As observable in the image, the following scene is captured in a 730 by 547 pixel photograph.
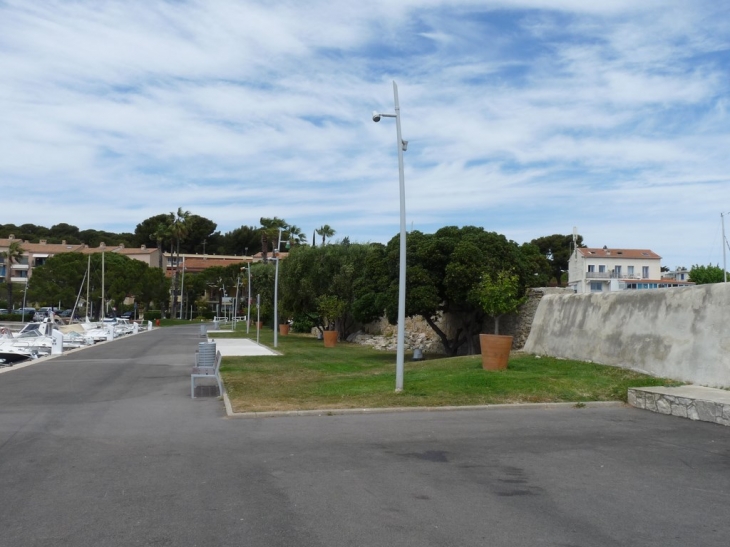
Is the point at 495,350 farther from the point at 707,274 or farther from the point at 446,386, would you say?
the point at 707,274

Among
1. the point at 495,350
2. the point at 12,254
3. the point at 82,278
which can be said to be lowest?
the point at 495,350

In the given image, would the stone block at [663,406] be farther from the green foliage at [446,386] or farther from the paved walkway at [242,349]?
the paved walkway at [242,349]

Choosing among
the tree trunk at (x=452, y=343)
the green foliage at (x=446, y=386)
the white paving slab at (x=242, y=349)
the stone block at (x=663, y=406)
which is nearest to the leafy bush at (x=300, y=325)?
the white paving slab at (x=242, y=349)

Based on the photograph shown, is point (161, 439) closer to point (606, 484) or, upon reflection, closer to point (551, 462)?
point (551, 462)

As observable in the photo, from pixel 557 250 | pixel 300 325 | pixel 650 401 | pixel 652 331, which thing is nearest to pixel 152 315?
pixel 300 325

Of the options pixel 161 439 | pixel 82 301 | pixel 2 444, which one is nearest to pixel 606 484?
pixel 161 439

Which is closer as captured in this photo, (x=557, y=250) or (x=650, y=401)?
(x=650, y=401)

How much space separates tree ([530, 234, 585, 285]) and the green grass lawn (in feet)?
215

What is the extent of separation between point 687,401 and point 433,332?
24.1m

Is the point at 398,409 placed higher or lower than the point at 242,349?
higher

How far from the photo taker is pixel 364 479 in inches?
301

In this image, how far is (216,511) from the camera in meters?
6.40

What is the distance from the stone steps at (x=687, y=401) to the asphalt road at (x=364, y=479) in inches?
12.0

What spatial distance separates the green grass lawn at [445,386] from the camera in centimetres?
1369
